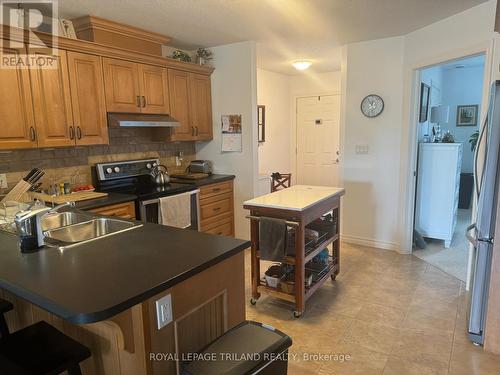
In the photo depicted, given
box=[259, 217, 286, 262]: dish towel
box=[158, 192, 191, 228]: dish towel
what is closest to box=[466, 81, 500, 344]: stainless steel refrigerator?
box=[259, 217, 286, 262]: dish towel

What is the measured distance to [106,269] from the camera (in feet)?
4.25

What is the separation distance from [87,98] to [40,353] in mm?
2248

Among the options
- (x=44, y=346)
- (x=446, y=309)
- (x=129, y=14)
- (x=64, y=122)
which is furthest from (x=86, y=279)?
(x=446, y=309)

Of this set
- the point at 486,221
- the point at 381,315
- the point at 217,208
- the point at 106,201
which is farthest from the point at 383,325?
the point at 106,201

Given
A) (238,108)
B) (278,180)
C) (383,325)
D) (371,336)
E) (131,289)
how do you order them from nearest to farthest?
(131,289) → (371,336) → (383,325) → (238,108) → (278,180)

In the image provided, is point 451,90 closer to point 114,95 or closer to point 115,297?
point 114,95

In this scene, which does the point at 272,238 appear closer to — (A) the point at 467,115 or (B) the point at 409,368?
(B) the point at 409,368

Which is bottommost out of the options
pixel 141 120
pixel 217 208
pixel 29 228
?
pixel 217 208

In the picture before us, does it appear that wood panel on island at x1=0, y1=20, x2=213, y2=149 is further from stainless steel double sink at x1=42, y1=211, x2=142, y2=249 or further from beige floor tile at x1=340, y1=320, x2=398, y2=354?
beige floor tile at x1=340, y1=320, x2=398, y2=354

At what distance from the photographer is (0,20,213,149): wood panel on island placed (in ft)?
8.11

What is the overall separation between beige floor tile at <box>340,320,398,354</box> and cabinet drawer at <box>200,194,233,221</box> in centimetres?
193

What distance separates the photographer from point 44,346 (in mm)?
1298

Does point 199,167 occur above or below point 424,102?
below

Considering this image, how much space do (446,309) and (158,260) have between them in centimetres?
248
